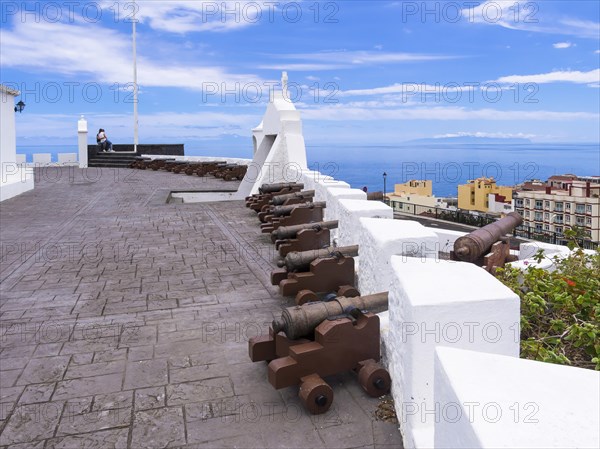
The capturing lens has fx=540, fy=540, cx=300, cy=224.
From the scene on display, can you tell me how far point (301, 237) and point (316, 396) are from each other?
322cm

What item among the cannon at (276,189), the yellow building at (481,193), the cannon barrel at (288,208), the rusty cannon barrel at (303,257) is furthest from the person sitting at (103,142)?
the yellow building at (481,193)

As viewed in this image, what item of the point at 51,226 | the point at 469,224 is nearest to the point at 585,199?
the point at 469,224

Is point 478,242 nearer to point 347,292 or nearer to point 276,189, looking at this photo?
point 347,292

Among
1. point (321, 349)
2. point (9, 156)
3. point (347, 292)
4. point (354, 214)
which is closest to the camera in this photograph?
point (321, 349)

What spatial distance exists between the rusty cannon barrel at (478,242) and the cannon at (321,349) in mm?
3850

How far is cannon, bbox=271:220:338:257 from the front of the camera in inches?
244

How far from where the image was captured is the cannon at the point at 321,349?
317 centimetres

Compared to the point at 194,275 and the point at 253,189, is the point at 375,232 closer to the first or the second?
the point at 194,275

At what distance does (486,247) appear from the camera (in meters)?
7.23

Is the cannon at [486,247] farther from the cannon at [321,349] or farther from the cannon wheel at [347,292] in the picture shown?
the cannon at [321,349]

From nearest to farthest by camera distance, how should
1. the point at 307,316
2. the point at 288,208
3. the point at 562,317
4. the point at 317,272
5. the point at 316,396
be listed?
the point at 316,396, the point at 307,316, the point at 562,317, the point at 317,272, the point at 288,208

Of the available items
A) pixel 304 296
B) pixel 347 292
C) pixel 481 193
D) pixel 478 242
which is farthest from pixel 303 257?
pixel 481 193

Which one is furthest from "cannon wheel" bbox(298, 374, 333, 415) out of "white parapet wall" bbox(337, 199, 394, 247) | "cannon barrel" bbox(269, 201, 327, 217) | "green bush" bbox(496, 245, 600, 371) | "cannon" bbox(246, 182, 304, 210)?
"cannon" bbox(246, 182, 304, 210)

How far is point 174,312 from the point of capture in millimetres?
4801
